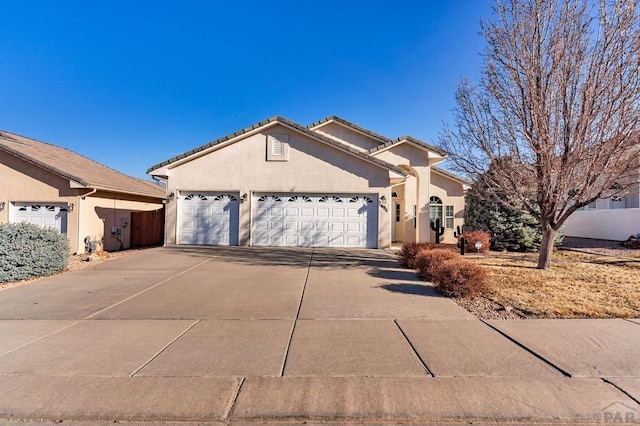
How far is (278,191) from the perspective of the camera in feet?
47.4

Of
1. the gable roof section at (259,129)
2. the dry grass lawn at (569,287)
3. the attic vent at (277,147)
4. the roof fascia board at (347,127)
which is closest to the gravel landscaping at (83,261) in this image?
the gable roof section at (259,129)

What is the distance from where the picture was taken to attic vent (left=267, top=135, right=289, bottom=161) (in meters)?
14.6

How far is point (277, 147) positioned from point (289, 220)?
3.33 metres

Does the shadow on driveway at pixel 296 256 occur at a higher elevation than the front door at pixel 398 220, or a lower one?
lower

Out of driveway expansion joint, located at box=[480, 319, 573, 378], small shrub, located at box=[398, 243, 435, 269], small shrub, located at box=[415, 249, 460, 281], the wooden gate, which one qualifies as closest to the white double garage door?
the wooden gate

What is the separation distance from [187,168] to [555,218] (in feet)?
45.8

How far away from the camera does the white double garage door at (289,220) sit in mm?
14391

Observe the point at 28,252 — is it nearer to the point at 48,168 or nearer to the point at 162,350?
the point at 48,168

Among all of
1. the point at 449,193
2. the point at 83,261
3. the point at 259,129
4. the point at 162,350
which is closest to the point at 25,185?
the point at 83,261

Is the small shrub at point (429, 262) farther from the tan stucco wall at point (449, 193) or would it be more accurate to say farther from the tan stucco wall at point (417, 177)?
the tan stucco wall at point (449, 193)

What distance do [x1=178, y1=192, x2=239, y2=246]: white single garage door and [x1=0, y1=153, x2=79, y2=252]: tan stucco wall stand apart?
4558 mm

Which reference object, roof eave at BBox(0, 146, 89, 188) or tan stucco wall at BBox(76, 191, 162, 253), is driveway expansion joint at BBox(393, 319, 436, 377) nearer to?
roof eave at BBox(0, 146, 89, 188)

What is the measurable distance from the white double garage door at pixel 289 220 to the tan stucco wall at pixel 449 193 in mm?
5839

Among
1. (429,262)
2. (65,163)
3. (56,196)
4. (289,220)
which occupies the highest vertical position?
(65,163)
